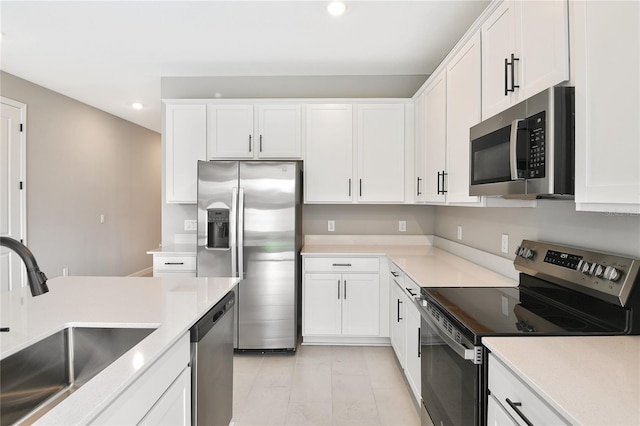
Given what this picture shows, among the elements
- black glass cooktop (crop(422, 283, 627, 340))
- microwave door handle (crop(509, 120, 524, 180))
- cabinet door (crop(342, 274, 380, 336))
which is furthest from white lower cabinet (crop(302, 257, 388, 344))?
microwave door handle (crop(509, 120, 524, 180))

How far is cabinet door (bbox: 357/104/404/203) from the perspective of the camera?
3.46 m

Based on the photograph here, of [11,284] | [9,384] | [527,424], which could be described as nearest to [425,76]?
[527,424]

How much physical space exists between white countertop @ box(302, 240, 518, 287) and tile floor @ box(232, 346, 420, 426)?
0.89 metres

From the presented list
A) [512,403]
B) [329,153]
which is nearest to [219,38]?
[329,153]

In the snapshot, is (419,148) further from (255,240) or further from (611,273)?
(611,273)

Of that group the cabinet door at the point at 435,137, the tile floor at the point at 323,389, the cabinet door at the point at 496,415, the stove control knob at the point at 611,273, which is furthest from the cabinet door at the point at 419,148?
the cabinet door at the point at 496,415

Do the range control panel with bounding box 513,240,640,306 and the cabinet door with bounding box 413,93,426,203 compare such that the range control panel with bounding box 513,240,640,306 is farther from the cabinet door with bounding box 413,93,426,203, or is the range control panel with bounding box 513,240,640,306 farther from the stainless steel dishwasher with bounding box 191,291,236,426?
the stainless steel dishwasher with bounding box 191,291,236,426

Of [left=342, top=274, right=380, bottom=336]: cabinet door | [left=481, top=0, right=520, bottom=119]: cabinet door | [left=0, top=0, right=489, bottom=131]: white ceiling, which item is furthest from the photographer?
[left=342, top=274, right=380, bottom=336]: cabinet door

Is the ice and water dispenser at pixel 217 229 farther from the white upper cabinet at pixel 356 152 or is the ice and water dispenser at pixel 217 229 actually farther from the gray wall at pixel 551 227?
the gray wall at pixel 551 227

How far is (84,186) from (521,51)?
17.9ft

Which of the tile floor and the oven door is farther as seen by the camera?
the tile floor

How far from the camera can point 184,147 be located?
11.6 ft

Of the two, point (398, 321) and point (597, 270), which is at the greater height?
point (597, 270)

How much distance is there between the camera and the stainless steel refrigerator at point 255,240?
120 inches
